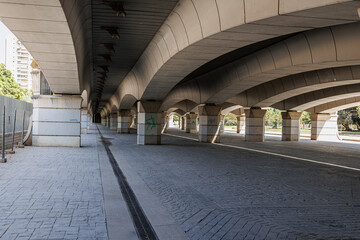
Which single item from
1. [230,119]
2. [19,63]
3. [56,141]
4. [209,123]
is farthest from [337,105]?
[19,63]

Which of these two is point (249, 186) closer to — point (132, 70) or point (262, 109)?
point (132, 70)

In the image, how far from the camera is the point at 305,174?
11289 mm

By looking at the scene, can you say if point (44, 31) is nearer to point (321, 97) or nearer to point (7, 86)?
point (321, 97)

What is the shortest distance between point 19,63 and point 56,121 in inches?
6487

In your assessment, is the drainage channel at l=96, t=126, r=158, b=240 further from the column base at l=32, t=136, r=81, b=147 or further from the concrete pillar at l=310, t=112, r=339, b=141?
the concrete pillar at l=310, t=112, r=339, b=141

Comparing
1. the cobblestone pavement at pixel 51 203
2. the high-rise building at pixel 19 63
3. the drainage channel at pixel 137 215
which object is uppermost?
the high-rise building at pixel 19 63

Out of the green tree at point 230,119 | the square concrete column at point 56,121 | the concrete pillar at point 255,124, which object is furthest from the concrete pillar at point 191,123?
the green tree at point 230,119

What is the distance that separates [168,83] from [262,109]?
14.2 metres

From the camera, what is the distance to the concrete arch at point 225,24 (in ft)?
22.4

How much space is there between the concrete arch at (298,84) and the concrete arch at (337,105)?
28.7ft

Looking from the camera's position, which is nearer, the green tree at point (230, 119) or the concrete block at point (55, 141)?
the concrete block at point (55, 141)

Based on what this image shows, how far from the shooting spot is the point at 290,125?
108ft

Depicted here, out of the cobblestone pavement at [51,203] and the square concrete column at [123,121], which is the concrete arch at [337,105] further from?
the cobblestone pavement at [51,203]

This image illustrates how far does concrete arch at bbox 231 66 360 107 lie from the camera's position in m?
19.6
